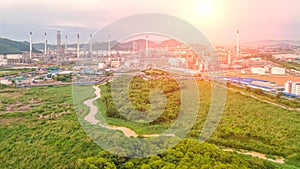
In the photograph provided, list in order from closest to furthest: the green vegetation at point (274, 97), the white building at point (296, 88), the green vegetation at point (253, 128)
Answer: the green vegetation at point (253, 128)
the green vegetation at point (274, 97)
the white building at point (296, 88)

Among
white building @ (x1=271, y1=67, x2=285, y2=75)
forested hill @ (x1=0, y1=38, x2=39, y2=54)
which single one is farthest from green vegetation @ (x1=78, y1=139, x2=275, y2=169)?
forested hill @ (x1=0, y1=38, x2=39, y2=54)

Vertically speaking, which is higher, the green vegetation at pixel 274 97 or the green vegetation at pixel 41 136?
the green vegetation at pixel 274 97

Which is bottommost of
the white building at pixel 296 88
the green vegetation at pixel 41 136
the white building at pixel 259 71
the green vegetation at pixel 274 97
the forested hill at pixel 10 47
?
the green vegetation at pixel 41 136

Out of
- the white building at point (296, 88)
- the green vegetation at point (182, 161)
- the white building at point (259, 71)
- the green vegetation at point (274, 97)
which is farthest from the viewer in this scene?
the white building at point (259, 71)

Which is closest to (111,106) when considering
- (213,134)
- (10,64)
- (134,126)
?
(134,126)

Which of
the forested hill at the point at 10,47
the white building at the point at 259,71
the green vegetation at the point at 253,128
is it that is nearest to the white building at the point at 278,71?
the white building at the point at 259,71

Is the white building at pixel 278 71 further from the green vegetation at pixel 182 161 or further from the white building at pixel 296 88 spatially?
the green vegetation at pixel 182 161

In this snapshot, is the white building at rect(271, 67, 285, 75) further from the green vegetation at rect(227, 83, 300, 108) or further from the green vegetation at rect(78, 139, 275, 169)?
the green vegetation at rect(78, 139, 275, 169)

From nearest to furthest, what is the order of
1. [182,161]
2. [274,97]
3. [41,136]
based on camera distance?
[182,161]
[41,136]
[274,97]

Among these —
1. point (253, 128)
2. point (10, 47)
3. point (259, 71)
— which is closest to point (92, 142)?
point (253, 128)

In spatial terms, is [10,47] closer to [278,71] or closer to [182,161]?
[278,71]

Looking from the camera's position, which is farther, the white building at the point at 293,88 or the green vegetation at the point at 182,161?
the white building at the point at 293,88
